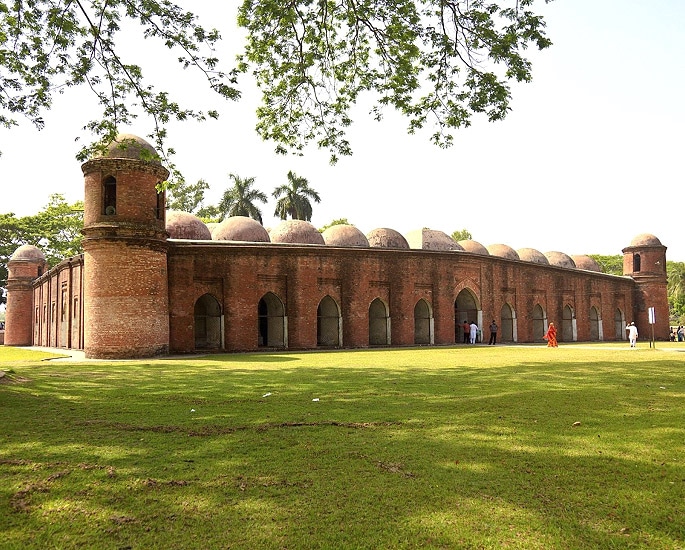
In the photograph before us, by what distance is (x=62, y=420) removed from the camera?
20.1ft

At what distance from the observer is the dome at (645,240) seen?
36531mm

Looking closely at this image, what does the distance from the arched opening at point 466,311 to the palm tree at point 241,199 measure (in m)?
20.4

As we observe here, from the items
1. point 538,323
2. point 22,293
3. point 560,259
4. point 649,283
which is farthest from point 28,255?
point 649,283

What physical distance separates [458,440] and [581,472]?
3.94 feet

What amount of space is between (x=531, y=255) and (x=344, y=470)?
3100cm

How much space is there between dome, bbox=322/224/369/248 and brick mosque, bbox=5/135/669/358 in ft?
0.22

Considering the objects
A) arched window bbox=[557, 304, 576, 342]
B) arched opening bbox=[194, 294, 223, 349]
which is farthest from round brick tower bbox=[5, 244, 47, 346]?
arched window bbox=[557, 304, 576, 342]

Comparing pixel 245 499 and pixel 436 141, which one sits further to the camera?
pixel 436 141

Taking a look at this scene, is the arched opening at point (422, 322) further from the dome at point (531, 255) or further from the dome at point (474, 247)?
the dome at point (531, 255)

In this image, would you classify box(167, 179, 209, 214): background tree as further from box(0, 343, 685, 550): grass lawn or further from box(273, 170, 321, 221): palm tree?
box(0, 343, 685, 550): grass lawn

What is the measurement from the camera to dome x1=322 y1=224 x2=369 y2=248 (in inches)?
990

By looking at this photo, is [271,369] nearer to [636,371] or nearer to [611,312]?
[636,371]

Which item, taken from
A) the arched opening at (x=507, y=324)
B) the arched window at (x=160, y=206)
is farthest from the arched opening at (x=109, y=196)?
the arched opening at (x=507, y=324)

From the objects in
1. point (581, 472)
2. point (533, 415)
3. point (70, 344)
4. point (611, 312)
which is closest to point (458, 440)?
point (581, 472)
